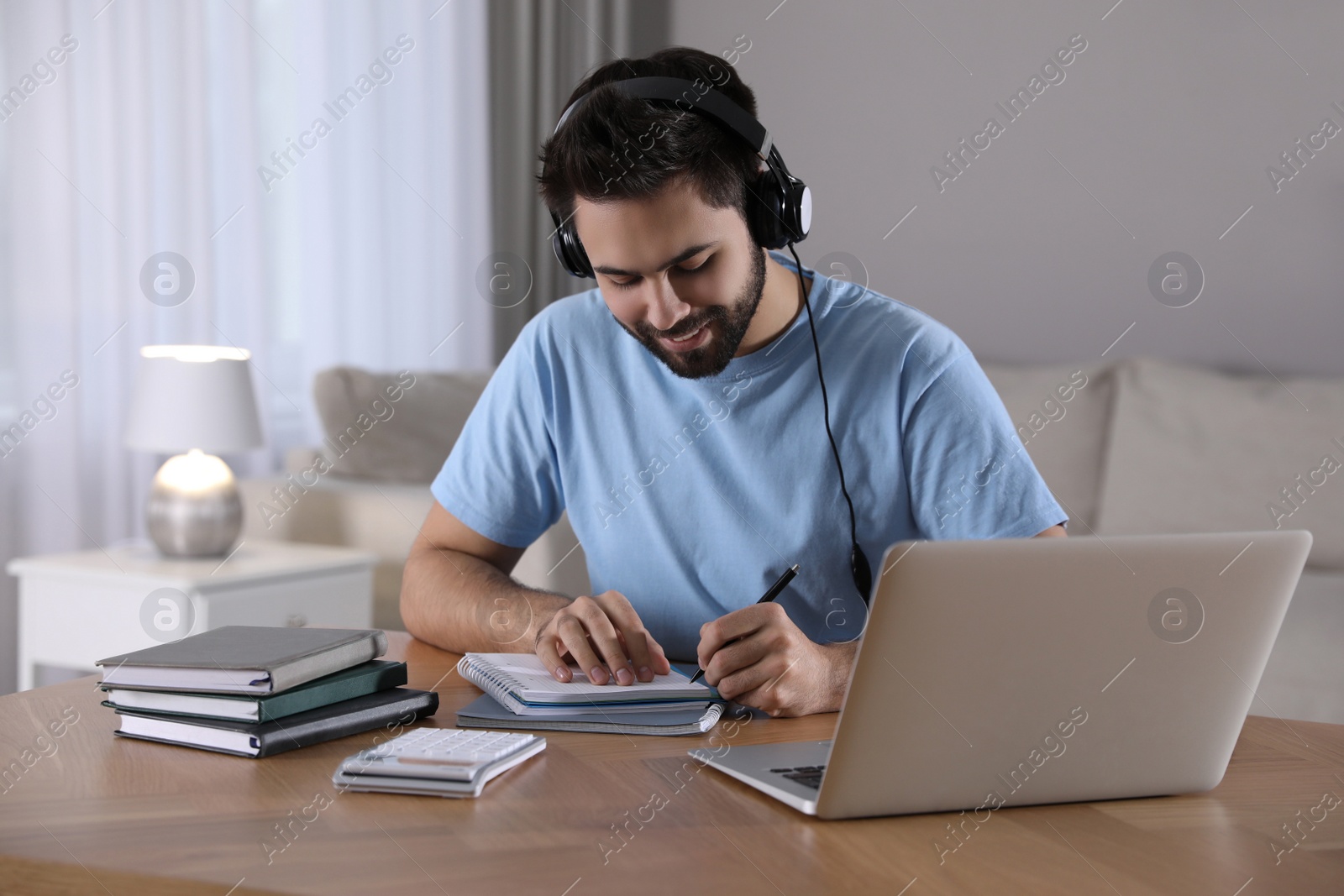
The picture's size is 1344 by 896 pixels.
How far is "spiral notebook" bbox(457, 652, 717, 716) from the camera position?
3.01 ft

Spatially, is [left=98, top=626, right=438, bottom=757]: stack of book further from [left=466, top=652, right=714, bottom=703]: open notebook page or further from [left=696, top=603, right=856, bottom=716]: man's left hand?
[left=696, top=603, right=856, bottom=716]: man's left hand

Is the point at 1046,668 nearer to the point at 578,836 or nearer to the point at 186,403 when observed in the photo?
the point at 578,836

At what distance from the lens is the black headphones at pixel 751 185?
1.16 meters

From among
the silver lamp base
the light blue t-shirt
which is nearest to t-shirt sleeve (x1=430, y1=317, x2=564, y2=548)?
the light blue t-shirt

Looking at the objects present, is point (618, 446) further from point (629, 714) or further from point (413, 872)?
point (413, 872)

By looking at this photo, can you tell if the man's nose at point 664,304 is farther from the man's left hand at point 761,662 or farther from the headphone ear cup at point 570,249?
the man's left hand at point 761,662

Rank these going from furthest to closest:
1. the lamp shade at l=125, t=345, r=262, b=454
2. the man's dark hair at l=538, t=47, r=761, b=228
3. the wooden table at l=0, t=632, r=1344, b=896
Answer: the lamp shade at l=125, t=345, r=262, b=454, the man's dark hair at l=538, t=47, r=761, b=228, the wooden table at l=0, t=632, r=1344, b=896

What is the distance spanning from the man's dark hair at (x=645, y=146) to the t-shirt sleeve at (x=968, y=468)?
31cm

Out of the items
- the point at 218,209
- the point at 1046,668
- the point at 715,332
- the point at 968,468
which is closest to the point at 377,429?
the point at 218,209

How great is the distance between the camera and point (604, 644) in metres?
0.97

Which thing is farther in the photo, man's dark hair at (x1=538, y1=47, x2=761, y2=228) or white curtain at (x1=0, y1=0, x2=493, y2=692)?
white curtain at (x1=0, y1=0, x2=493, y2=692)

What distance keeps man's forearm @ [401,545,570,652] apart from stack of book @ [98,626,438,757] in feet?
0.87

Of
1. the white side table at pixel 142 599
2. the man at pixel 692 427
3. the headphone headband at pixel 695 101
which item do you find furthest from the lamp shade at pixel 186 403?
the headphone headband at pixel 695 101

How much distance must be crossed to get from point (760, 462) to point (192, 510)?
1422 mm
